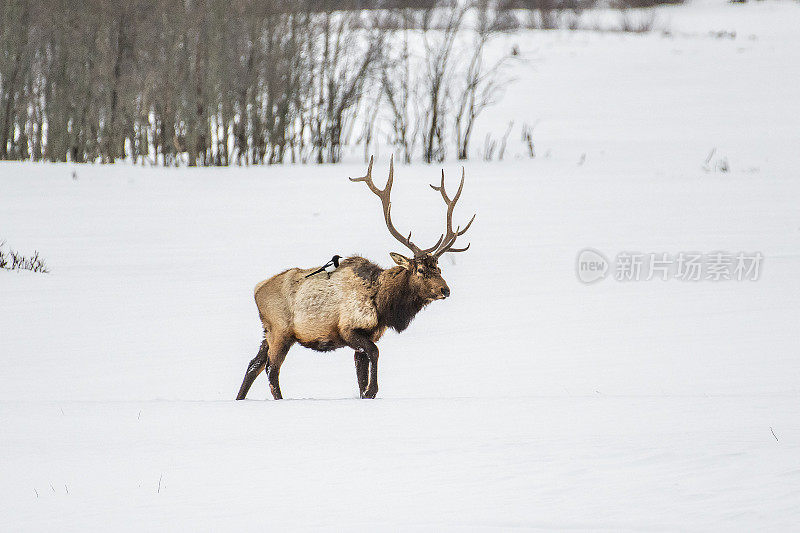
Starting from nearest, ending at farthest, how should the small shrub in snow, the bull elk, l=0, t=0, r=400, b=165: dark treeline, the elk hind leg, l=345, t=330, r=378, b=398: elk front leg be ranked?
l=345, t=330, r=378, b=398: elk front leg
the bull elk
the elk hind leg
the small shrub in snow
l=0, t=0, r=400, b=165: dark treeline

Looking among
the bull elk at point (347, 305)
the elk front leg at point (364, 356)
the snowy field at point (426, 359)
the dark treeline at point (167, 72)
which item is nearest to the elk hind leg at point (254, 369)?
the bull elk at point (347, 305)

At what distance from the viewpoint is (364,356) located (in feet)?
22.6

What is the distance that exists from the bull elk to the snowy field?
417 millimetres

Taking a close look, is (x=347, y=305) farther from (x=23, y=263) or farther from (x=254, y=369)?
(x=23, y=263)

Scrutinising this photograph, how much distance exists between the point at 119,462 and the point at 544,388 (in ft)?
13.7

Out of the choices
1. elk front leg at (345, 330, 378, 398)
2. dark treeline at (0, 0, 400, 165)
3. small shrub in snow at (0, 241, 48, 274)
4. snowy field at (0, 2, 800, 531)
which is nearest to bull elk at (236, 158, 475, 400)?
elk front leg at (345, 330, 378, 398)

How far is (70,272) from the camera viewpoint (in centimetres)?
1383

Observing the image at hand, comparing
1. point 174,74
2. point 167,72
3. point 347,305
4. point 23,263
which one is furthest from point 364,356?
point 174,74

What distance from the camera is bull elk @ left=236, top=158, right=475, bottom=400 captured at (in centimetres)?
681

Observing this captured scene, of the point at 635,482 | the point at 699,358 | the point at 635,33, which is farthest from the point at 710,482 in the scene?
the point at 635,33

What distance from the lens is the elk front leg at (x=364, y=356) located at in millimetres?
6655

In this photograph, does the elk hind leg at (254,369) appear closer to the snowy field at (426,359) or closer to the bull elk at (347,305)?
the bull elk at (347,305)

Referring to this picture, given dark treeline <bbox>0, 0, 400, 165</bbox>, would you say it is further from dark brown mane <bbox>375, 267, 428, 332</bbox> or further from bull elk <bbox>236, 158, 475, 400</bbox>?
dark brown mane <bbox>375, 267, 428, 332</bbox>

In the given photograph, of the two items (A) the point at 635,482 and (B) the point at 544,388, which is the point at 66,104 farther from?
(A) the point at 635,482
